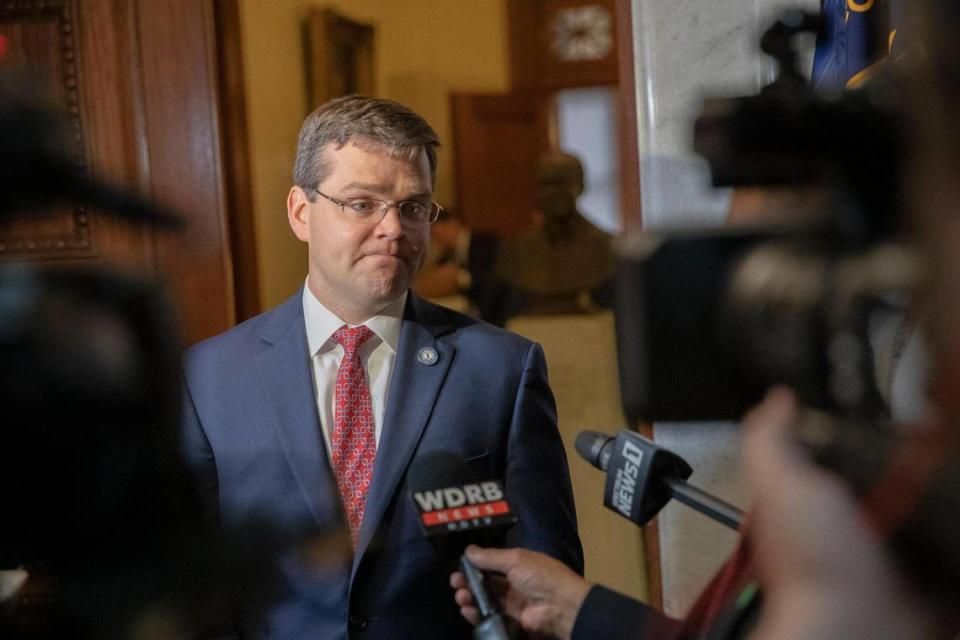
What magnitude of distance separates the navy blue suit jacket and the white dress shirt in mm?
19

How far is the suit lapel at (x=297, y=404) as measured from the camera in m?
1.45

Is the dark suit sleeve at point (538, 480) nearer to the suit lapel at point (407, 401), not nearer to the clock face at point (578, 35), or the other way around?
the suit lapel at point (407, 401)

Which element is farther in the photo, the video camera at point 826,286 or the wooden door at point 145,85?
the wooden door at point 145,85

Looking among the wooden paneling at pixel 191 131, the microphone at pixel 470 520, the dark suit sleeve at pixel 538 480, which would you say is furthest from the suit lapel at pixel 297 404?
the wooden paneling at pixel 191 131

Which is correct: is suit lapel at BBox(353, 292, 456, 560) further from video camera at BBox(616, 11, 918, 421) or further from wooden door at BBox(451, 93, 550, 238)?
wooden door at BBox(451, 93, 550, 238)

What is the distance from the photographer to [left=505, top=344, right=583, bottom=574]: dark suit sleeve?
1.50 m

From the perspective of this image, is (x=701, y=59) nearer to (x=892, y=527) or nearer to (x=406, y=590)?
(x=406, y=590)

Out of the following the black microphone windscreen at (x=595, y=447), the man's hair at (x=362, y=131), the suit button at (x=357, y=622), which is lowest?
the suit button at (x=357, y=622)

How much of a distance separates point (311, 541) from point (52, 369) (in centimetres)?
18

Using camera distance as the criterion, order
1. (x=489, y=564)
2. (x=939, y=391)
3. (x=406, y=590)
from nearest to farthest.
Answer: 1. (x=939, y=391)
2. (x=489, y=564)
3. (x=406, y=590)

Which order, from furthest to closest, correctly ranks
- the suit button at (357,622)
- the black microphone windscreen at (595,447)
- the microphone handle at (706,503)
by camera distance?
the suit button at (357,622) → the black microphone windscreen at (595,447) → the microphone handle at (706,503)

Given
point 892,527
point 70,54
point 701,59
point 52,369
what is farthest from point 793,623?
point 70,54

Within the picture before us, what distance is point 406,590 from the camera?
147cm

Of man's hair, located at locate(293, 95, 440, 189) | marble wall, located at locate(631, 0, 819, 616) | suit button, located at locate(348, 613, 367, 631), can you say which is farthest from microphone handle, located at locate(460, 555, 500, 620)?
marble wall, located at locate(631, 0, 819, 616)
